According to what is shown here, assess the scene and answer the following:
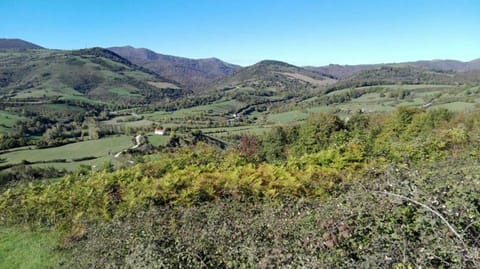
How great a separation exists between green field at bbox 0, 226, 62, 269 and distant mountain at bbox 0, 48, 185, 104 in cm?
9795

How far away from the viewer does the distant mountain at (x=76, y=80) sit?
11650 centimetres

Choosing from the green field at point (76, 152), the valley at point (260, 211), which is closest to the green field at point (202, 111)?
the green field at point (76, 152)

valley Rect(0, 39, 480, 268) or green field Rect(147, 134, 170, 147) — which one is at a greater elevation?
valley Rect(0, 39, 480, 268)

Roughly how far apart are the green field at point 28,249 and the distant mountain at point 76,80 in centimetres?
9795

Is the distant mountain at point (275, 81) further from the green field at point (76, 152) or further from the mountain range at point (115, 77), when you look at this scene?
the green field at point (76, 152)

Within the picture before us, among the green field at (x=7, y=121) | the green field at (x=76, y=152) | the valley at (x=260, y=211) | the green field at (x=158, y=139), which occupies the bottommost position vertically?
the green field at (x=158, y=139)

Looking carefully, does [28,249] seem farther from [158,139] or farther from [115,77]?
[115,77]

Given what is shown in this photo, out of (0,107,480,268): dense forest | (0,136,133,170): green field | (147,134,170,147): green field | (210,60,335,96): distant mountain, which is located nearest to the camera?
(0,107,480,268): dense forest

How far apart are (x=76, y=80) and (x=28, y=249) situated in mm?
140034

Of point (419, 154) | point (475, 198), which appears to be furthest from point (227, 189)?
point (419, 154)

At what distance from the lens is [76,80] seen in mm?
133750

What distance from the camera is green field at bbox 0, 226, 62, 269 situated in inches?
257

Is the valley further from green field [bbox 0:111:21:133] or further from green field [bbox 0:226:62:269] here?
green field [bbox 0:111:21:133]

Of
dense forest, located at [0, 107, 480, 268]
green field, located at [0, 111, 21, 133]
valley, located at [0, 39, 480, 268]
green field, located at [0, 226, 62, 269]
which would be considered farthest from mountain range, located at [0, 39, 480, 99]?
green field, located at [0, 226, 62, 269]
